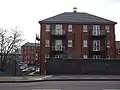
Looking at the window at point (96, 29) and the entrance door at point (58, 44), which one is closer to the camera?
the entrance door at point (58, 44)

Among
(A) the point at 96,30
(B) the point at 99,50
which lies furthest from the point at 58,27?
(B) the point at 99,50

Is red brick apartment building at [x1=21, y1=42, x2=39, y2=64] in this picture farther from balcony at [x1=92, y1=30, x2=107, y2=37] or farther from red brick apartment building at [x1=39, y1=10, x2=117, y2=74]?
balcony at [x1=92, y1=30, x2=107, y2=37]

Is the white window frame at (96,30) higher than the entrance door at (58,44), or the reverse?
the white window frame at (96,30)

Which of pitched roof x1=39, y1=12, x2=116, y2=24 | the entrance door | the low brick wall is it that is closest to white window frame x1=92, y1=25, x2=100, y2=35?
pitched roof x1=39, y1=12, x2=116, y2=24

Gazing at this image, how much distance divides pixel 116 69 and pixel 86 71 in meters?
4.25

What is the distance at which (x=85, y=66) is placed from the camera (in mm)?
37406

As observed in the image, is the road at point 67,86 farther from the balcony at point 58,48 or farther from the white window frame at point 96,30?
the white window frame at point 96,30

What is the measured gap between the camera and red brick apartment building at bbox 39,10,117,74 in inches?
2108

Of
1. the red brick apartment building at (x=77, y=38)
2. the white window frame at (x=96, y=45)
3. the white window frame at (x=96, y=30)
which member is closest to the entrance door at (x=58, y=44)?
the red brick apartment building at (x=77, y=38)

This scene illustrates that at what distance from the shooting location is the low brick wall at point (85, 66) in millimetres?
37250

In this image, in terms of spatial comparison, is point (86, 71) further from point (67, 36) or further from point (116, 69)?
point (67, 36)

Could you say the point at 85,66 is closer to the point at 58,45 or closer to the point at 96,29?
the point at 58,45

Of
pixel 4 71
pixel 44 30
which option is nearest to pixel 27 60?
pixel 44 30

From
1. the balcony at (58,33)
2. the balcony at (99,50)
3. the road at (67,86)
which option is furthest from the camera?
the balcony at (58,33)
